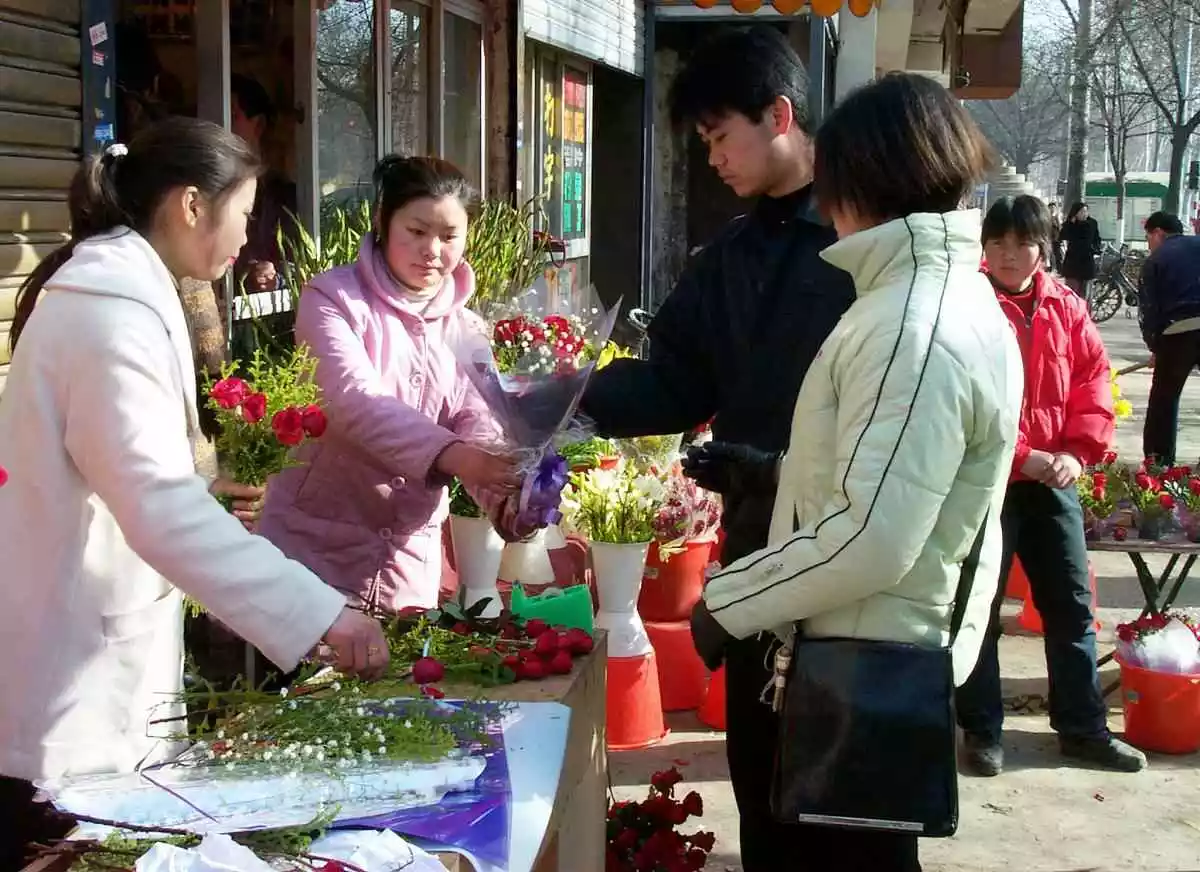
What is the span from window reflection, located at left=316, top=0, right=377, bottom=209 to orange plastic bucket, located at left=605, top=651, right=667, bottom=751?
241cm

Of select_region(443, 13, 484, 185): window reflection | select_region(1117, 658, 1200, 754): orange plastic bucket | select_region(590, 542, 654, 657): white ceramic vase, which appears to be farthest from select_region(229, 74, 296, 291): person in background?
select_region(1117, 658, 1200, 754): orange plastic bucket

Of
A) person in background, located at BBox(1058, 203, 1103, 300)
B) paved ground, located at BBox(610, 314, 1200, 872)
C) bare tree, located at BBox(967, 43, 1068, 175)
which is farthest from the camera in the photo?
bare tree, located at BBox(967, 43, 1068, 175)

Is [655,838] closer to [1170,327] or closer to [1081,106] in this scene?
[1170,327]

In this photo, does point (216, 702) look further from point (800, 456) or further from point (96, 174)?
point (800, 456)

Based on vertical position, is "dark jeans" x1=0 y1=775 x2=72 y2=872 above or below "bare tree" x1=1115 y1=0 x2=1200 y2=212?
below

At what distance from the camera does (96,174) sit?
2047 mm

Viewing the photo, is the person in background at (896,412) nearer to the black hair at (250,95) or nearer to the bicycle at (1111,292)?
the black hair at (250,95)

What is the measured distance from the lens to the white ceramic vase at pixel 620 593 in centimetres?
438

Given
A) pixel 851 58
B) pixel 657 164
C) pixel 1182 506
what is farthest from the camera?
pixel 657 164

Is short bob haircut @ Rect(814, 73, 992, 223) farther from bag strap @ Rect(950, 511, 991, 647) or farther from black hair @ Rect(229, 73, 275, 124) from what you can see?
black hair @ Rect(229, 73, 275, 124)

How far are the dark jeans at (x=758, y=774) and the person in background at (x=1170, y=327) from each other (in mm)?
7289

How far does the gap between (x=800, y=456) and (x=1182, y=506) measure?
330cm

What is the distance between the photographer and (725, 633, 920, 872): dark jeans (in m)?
2.54

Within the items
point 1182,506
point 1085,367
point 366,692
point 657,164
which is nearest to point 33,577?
point 366,692
